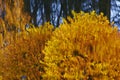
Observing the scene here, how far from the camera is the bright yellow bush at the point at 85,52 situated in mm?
26078

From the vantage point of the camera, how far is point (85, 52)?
2622cm

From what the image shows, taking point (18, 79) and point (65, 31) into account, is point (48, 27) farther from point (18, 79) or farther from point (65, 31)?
point (65, 31)

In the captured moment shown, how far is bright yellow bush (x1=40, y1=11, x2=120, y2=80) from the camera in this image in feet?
85.6

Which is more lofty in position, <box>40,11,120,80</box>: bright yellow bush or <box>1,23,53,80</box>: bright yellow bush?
<box>40,11,120,80</box>: bright yellow bush

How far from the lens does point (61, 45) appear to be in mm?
27094

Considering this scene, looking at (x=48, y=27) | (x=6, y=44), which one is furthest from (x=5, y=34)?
A: (x=48, y=27)

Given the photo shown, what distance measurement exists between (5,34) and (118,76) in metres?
14.0

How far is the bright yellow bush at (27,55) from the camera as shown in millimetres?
32031

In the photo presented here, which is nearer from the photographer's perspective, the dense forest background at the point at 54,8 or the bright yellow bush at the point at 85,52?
the bright yellow bush at the point at 85,52

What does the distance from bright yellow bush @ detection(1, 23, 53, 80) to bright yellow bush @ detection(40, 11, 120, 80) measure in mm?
3901

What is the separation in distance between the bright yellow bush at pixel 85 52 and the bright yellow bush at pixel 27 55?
3.90 m

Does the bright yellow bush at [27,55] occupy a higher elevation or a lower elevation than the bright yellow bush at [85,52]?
lower

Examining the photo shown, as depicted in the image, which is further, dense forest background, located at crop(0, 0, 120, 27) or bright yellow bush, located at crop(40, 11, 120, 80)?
dense forest background, located at crop(0, 0, 120, 27)

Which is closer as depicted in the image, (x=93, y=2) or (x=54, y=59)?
(x=54, y=59)
